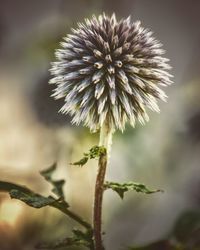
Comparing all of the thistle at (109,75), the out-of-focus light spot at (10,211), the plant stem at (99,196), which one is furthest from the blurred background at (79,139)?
the plant stem at (99,196)

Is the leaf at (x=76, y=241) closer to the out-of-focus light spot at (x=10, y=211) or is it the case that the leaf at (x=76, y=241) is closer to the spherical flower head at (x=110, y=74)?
the spherical flower head at (x=110, y=74)

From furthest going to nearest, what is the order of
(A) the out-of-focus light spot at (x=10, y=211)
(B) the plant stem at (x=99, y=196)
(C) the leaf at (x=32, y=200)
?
(A) the out-of-focus light spot at (x=10, y=211) < (B) the plant stem at (x=99, y=196) < (C) the leaf at (x=32, y=200)

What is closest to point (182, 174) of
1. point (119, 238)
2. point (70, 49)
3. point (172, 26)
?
point (119, 238)

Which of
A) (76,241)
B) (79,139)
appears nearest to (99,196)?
(76,241)

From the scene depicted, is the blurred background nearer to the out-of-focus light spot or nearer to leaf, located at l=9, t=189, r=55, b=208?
the out-of-focus light spot

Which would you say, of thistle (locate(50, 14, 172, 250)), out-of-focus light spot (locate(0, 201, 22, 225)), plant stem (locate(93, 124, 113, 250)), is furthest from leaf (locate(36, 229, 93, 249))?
out-of-focus light spot (locate(0, 201, 22, 225))

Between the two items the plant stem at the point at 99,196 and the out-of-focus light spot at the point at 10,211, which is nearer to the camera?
the plant stem at the point at 99,196

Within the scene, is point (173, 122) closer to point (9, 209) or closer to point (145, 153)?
point (145, 153)
